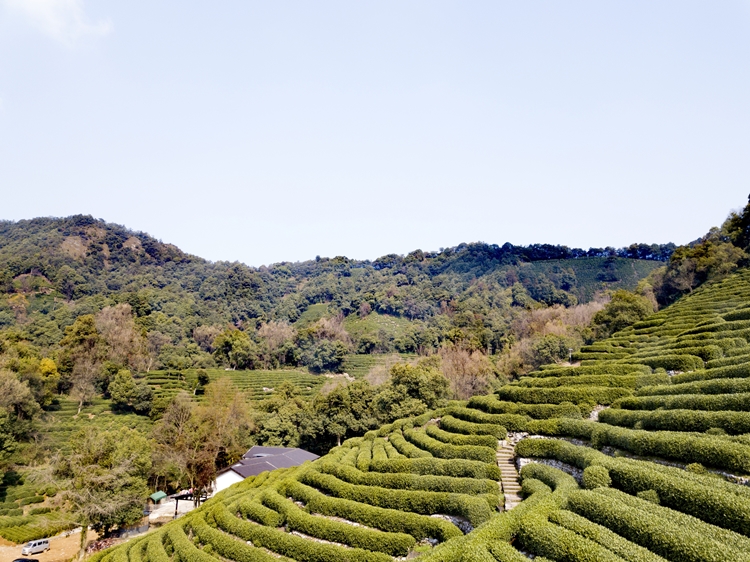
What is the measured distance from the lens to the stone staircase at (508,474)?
54.6 feet

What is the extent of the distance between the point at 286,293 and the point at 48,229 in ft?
238

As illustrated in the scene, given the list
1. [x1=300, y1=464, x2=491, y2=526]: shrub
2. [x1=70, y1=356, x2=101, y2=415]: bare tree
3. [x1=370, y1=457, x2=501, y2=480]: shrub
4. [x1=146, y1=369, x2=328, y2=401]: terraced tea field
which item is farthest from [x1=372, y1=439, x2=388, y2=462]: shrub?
[x1=70, y1=356, x2=101, y2=415]: bare tree

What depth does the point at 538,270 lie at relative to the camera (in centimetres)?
12794

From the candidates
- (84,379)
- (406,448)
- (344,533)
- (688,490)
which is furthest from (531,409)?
(84,379)

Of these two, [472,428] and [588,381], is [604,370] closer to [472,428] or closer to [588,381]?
[588,381]

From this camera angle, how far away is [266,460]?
1489 inches

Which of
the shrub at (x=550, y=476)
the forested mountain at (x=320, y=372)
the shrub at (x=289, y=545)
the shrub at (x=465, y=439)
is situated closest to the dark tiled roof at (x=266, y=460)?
the forested mountain at (x=320, y=372)

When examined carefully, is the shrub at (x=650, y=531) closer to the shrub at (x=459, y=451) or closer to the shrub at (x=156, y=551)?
the shrub at (x=459, y=451)

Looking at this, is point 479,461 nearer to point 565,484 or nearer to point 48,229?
point 565,484

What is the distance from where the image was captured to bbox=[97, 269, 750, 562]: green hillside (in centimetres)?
1052

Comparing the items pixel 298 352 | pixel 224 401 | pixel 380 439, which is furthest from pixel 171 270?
pixel 380 439

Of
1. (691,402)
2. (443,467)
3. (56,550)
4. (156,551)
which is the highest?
(691,402)

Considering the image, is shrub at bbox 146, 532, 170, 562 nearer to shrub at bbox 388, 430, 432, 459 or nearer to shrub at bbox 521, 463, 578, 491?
shrub at bbox 388, 430, 432, 459

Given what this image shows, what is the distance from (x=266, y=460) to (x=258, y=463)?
112cm
